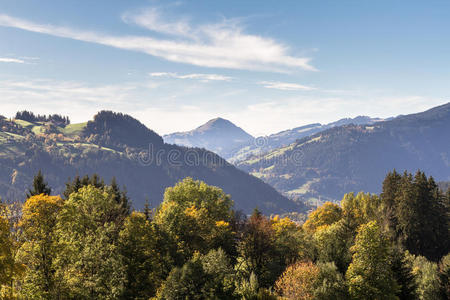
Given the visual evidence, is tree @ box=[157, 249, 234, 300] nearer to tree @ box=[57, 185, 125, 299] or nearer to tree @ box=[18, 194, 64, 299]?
tree @ box=[57, 185, 125, 299]

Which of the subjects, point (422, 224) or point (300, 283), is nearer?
point (300, 283)

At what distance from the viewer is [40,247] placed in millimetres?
47906

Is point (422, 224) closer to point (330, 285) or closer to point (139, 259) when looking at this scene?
point (330, 285)

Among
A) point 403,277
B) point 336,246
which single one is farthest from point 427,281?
point 336,246

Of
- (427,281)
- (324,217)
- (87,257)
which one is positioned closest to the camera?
(87,257)

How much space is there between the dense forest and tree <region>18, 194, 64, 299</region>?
0.14 metres

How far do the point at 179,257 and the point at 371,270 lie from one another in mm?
35055

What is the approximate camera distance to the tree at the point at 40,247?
4538 centimetres

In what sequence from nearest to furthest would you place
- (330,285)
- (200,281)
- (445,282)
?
(200,281), (330,285), (445,282)

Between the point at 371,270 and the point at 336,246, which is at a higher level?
the point at 336,246

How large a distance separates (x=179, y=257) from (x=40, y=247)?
2357 cm

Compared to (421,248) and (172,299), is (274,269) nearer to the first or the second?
(172,299)

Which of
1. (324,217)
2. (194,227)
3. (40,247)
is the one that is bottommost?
(324,217)

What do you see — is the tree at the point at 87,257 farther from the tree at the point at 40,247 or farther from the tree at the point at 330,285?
the tree at the point at 330,285
